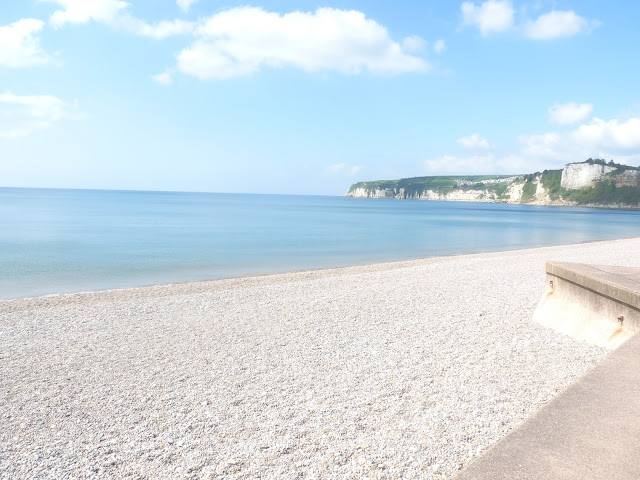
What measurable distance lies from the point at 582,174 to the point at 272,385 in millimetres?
171866

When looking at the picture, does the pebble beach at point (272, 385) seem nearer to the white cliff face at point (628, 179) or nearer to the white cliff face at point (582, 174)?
the white cliff face at point (628, 179)

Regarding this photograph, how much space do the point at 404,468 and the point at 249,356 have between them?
3.99m

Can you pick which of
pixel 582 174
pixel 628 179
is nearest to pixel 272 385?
pixel 628 179

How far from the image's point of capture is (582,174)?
152750 mm

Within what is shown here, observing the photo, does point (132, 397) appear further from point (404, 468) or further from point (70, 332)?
point (70, 332)

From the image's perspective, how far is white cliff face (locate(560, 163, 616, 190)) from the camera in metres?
149

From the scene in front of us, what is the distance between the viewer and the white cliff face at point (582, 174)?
14925 centimetres

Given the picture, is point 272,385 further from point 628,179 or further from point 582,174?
point 582,174

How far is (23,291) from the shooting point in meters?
16.0

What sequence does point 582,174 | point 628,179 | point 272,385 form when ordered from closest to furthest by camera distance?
point 272,385 → point 628,179 → point 582,174

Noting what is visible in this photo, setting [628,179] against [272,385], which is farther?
[628,179]

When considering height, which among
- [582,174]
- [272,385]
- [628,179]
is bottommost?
[272,385]

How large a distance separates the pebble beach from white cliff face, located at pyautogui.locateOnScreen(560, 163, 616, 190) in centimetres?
16245

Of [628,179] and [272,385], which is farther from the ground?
[628,179]
